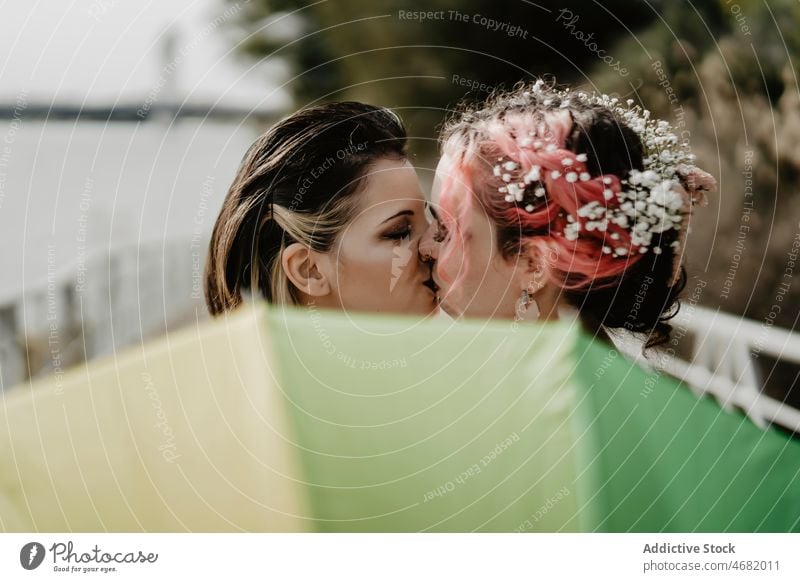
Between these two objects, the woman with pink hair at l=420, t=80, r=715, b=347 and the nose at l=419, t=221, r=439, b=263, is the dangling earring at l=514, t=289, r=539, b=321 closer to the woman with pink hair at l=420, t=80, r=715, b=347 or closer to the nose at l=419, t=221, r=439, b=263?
the woman with pink hair at l=420, t=80, r=715, b=347

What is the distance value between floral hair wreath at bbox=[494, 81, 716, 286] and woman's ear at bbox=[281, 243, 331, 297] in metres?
0.30

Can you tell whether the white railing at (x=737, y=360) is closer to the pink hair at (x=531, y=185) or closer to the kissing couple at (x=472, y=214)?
the kissing couple at (x=472, y=214)

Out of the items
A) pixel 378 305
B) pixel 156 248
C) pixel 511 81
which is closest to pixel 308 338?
pixel 378 305

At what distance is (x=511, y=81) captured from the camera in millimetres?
1287

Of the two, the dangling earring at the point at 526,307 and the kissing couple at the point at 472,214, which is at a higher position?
the kissing couple at the point at 472,214

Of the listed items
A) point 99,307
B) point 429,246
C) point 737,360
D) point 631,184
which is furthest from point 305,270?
point 737,360

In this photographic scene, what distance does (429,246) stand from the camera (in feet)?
4.17

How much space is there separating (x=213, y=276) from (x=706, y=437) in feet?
2.57

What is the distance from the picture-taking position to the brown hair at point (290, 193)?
1.24 meters

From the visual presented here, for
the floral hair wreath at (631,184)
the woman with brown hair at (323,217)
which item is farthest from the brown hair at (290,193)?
the floral hair wreath at (631,184)

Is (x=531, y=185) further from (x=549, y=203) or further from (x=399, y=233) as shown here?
(x=399, y=233)

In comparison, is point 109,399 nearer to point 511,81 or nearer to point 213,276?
point 213,276

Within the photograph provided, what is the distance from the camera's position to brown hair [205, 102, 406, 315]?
1.24 metres

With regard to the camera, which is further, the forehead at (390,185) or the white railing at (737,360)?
the white railing at (737,360)
